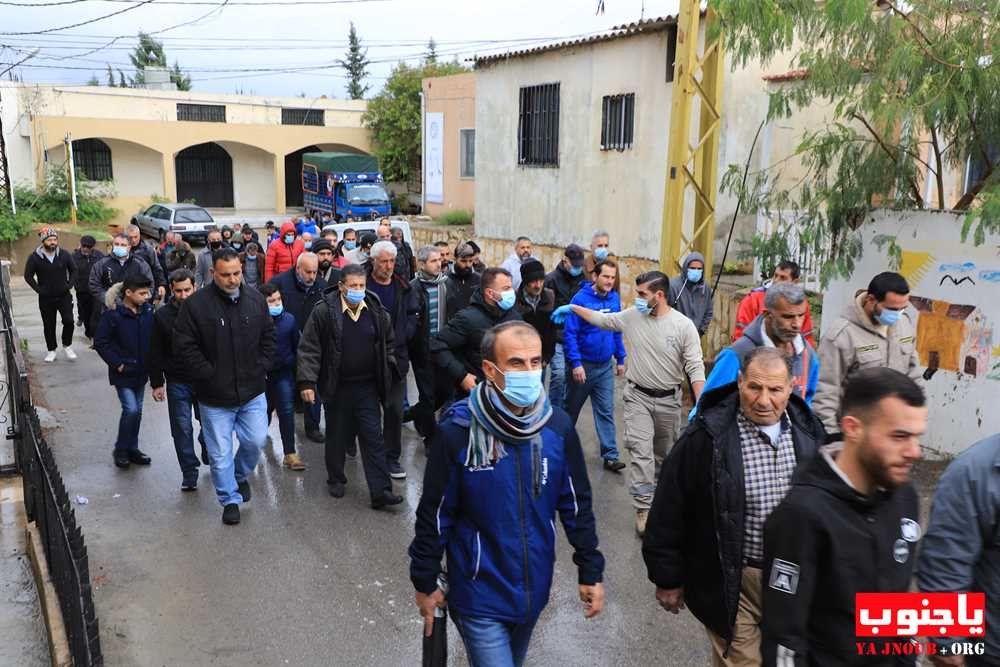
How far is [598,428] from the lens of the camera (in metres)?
8.10

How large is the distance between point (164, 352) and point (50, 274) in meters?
6.32

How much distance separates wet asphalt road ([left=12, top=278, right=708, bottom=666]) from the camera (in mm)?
4977

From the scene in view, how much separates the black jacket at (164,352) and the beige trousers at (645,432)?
3541 millimetres

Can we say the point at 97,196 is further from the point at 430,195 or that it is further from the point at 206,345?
the point at 206,345

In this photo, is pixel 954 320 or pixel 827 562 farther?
pixel 954 320

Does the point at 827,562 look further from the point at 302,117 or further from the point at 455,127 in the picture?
the point at 302,117

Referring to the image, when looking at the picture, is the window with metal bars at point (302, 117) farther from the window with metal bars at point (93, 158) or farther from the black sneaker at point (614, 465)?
the black sneaker at point (614, 465)

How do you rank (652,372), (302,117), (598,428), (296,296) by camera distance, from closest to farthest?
(652,372) → (598,428) → (296,296) → (302,117)

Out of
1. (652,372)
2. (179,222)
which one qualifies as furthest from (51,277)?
(179,222)

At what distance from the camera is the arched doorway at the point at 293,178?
1838 inches

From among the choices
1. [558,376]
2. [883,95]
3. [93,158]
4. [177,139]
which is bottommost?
[558,376]

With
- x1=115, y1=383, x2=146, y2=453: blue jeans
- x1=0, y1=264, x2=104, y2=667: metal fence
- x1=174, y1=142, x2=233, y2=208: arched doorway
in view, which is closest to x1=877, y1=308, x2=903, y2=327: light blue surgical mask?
x1=0, y1=264, x2=104, y2=667: metal fence

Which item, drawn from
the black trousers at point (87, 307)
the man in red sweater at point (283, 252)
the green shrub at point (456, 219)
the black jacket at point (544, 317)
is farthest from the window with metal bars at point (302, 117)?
the black jacket at point (544, 317)

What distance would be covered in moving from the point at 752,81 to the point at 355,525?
398 inches
